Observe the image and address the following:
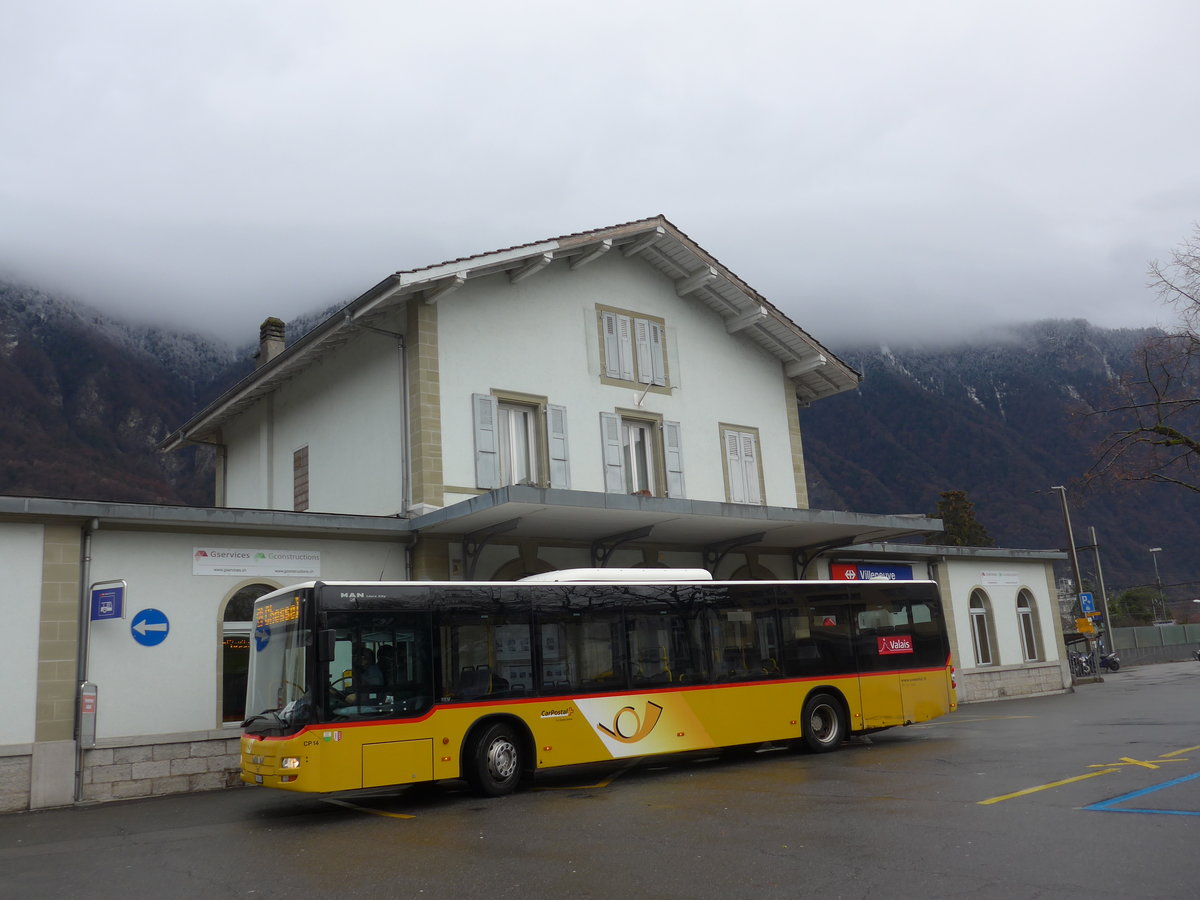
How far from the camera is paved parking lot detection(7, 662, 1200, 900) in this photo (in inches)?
259

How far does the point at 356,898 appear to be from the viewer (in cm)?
671

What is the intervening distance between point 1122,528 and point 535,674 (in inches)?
5523

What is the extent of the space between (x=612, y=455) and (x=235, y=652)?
310 inches

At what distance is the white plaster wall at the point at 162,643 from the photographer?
13.7 metres

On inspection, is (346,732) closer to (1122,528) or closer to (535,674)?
(535,674)

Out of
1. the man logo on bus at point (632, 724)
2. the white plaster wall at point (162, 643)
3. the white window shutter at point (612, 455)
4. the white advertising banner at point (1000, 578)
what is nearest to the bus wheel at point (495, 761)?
the man logo on bus at point (632, 724)

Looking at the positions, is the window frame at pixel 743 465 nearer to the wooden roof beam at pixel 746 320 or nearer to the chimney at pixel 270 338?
the wooden roof beam at pixel 746 320

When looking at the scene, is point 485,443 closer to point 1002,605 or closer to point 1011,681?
point 1002,605

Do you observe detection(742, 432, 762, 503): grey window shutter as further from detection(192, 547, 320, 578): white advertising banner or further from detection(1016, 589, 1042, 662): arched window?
detection(1016, 589, 1042, 662): arched window

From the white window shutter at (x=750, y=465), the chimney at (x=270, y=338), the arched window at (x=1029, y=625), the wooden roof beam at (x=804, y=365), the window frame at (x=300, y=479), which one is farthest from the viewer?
the arched window at (x=1029, y=625)

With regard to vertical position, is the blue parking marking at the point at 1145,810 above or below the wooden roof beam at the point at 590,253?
below

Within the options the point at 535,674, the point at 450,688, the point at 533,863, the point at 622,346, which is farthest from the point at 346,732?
the point at 622,346

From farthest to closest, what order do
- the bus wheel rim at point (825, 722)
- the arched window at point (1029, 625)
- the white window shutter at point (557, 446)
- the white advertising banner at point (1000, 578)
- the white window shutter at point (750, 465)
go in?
the arched window at point (1029, 625)
the white advertising banner at point (1000, 578)
the white window shutter at point (750, 465)
the white window shutter at point (557, 446)
the bus wheel rim at point (825, 722)

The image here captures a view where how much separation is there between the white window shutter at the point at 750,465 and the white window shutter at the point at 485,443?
6.17 meters
